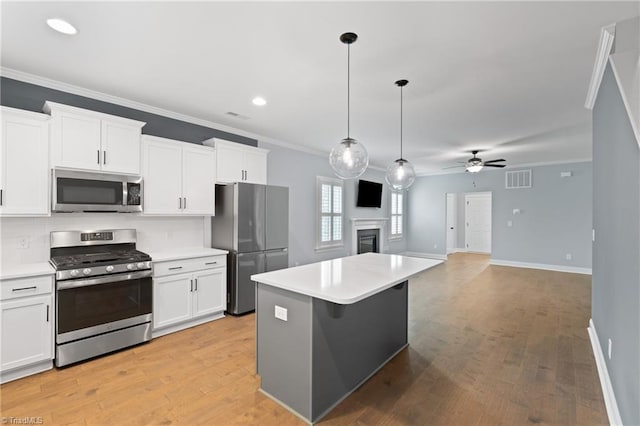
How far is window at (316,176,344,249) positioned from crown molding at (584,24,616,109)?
4.28 m

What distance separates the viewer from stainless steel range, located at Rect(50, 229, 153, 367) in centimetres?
271

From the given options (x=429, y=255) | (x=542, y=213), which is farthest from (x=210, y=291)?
(x=542, y=213)

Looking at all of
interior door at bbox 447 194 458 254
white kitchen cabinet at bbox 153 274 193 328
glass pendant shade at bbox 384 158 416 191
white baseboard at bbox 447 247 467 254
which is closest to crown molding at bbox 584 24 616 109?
glass pendant shade at bbox 384 158 416 191

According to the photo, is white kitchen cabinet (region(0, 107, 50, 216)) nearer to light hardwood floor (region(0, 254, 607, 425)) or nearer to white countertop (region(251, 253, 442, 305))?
light hardwood floor (region(0, 254, 607, 425))

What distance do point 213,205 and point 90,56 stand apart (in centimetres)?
204

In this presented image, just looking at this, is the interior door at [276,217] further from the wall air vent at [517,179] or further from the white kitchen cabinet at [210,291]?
the wall air vent at [517,179]

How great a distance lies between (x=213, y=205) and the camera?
409 cm

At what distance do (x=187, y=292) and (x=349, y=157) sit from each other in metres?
2.56

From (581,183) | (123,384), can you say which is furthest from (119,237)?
(581,183)

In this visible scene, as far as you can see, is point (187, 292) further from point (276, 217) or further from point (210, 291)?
point (276, 217)

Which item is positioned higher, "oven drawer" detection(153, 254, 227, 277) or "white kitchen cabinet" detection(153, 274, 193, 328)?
"oven drawer" detection(153, 254, 227, 277)

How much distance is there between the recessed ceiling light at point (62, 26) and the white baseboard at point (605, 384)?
4.50 meters

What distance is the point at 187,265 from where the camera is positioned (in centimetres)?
360

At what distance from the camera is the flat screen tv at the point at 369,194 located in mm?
7562
